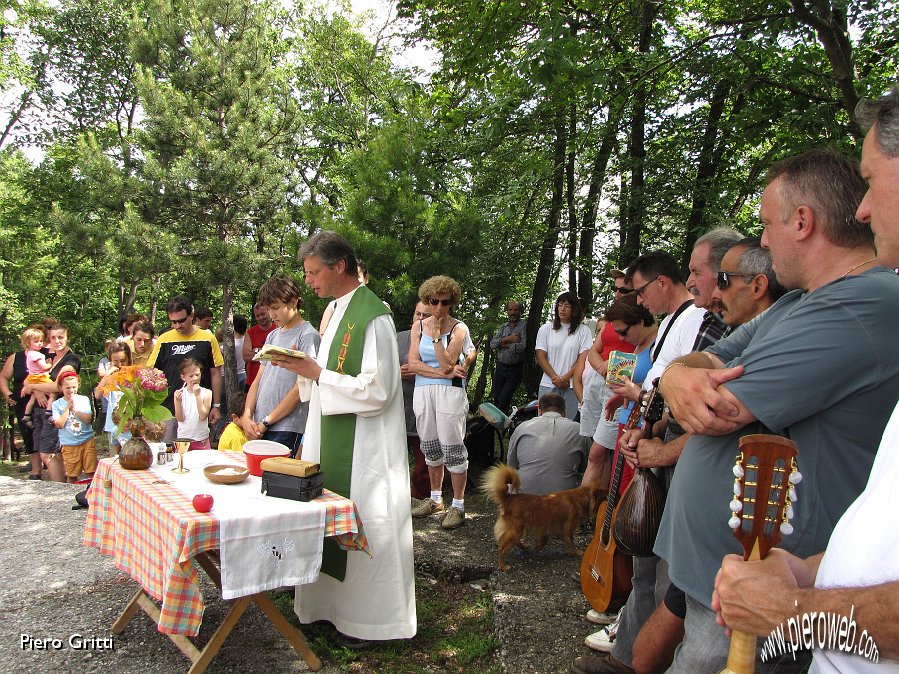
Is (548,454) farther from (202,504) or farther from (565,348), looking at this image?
(202,504)

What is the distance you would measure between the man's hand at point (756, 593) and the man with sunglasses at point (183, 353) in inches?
224

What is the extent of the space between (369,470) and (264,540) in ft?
2.37

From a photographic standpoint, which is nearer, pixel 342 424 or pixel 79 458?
pixel 342 424

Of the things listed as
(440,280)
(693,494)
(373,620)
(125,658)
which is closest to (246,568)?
(373,620)

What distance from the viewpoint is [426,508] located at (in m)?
5.84

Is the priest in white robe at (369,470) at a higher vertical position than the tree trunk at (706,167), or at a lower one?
lower

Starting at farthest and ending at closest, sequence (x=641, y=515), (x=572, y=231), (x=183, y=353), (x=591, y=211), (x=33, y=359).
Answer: (x=572, y=231), (x=591, y=211), (x=33, y=359), (x=183, y=353), (x=641, y=515)

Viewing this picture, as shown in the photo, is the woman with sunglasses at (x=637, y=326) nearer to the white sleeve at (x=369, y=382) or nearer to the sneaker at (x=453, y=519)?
the sneaker at (x=453, y=519)

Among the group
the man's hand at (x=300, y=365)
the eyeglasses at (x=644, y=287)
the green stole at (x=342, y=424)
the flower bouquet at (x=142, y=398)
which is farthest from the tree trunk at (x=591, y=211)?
the flower bouquet at (x=142, y=398)

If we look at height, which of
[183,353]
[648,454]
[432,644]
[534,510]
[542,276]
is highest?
[542,276]

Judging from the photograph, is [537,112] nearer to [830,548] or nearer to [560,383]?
[560,383]

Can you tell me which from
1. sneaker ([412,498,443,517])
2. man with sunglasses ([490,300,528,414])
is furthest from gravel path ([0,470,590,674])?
man with sunglasses ([490,300,528,414])

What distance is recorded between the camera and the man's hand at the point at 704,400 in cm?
167

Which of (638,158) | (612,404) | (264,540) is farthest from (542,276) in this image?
(264,540)
